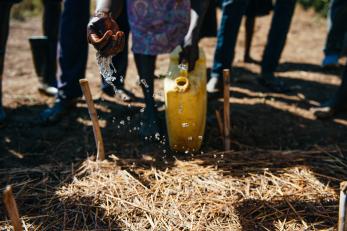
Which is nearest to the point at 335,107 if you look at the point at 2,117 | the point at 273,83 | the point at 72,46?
the point at 273,83

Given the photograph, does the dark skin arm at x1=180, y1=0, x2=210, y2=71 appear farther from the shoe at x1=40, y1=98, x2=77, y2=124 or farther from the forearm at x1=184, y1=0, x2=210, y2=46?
the shoe at x1=40, y1=98, x2=77, y2=124

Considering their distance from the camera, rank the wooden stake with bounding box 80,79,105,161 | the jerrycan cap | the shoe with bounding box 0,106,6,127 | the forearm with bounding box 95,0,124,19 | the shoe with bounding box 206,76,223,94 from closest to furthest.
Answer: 1. the forearm with bounding box 95,0,124,19
2. the wooden stake with bounding box 80,79,105,161
3. the jerrycan cap
4. the shoe with bounding box 0,106,6,127
5. the shoe with bounding box 206,76,223,94

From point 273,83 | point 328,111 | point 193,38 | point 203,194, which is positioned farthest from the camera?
point 273,83

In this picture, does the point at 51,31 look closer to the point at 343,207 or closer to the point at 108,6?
the point at 108,6

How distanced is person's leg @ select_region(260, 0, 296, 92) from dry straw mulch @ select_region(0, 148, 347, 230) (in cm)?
112

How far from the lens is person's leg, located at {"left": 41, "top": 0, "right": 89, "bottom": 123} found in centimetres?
262

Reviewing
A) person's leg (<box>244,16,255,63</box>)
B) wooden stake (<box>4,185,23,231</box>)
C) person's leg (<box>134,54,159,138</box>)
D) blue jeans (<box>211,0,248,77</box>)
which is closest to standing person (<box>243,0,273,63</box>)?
person's leg (<box>244,16,255,63</box>)

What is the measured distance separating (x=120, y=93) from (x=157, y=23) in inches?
36.2

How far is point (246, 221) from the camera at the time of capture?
5.64 feet

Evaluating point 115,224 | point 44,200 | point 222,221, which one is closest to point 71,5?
point 44,200

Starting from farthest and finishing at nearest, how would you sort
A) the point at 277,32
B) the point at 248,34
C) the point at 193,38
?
the point at 248,34, the point at 277,32, the point at 193,38

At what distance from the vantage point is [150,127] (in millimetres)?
2424

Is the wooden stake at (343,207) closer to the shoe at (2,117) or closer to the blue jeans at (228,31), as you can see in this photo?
the blue jeans at (228,31)

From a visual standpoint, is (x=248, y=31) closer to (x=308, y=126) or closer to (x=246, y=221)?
(x=308, y=126)
